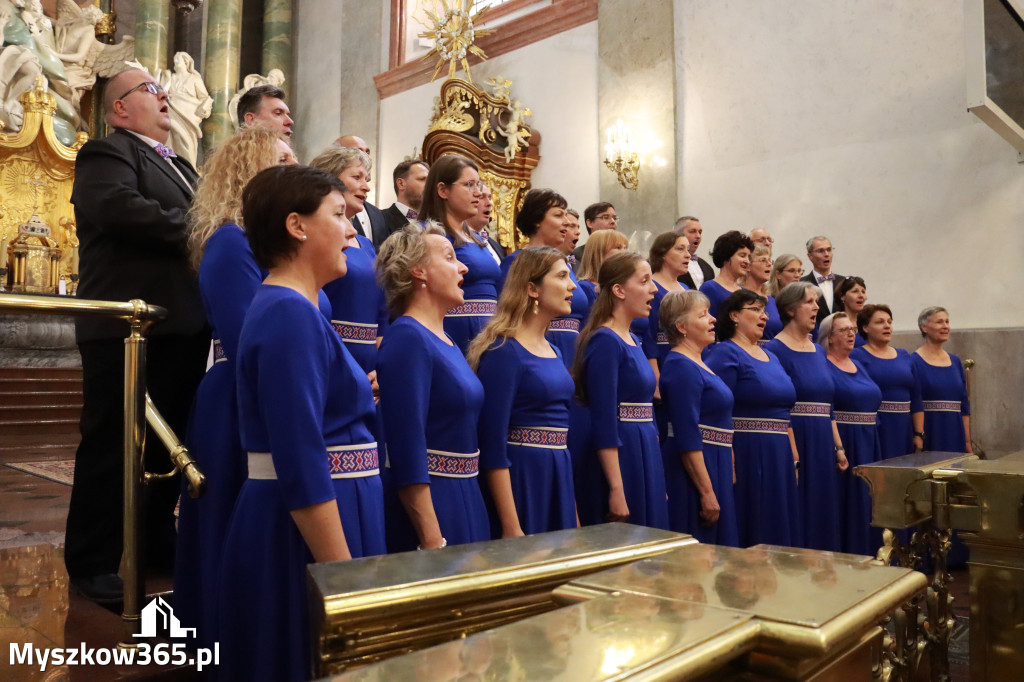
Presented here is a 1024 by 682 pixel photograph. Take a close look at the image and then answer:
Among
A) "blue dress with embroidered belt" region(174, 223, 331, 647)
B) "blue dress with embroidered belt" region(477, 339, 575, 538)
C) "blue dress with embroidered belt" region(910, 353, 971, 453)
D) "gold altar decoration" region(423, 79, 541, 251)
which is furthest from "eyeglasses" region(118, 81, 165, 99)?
"gold altar decoration" region(423, 79, 541, 251)

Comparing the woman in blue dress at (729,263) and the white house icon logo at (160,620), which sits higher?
the woman in blue dress at (729,263)

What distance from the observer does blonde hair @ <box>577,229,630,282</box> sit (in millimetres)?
4824

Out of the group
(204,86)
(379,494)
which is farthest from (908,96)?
(204,86)

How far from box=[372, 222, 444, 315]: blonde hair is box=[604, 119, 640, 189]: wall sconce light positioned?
6.77m

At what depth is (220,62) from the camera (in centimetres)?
1392

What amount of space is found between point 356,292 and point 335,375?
3.73ft

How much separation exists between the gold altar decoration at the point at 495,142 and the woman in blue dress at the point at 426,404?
24.8 ft

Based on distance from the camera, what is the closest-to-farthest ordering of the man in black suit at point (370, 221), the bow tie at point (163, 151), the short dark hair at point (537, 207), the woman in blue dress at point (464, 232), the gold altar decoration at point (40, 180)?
the bow tie at point (163, 151)
the woman in blue dress at point (464, 232)
the man in black suit at point (370, 221)
the short dark hair at point (537, 207)
the gold altar decoration at point (40, 180)

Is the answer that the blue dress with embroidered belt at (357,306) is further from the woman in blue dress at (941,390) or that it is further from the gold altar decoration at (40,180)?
the gold altar decoration at (40,180)

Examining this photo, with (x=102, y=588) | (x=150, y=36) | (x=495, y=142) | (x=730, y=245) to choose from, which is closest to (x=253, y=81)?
A: (x=150, y=36)

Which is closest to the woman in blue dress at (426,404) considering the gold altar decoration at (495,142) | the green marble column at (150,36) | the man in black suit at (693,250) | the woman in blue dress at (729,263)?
Answer: the woman in blue dress at (729,263)

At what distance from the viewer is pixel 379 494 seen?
2217mm

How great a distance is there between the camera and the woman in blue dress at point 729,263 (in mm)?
5629

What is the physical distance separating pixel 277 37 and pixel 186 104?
233 centimetres
